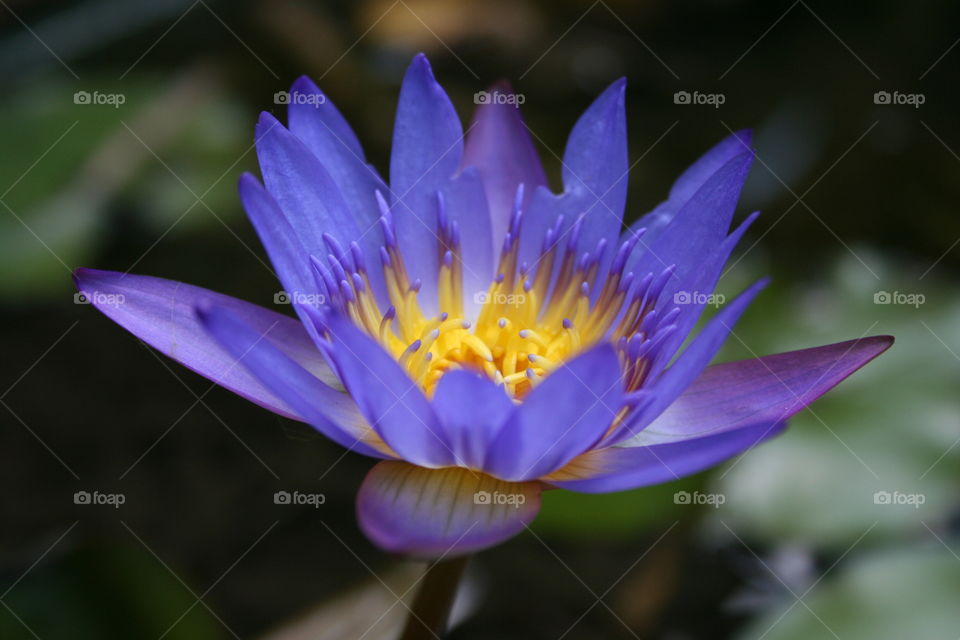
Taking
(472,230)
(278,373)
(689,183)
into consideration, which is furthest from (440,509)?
(689,183)

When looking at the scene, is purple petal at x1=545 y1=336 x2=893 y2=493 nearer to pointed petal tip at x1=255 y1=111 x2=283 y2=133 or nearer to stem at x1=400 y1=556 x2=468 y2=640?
stem at x1=400 y1=556 x2=468 y2=640

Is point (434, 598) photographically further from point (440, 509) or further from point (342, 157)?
point (342, 157)

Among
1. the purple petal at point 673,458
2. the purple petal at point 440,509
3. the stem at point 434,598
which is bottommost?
the stem at point 434,598

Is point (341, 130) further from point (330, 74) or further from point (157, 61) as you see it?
point (157, 61)

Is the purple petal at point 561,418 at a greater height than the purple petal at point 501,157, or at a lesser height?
lesser

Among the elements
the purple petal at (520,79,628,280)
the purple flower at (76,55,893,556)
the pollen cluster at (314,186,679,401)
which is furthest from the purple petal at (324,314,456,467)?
the purple petal at (520,79,628,280)

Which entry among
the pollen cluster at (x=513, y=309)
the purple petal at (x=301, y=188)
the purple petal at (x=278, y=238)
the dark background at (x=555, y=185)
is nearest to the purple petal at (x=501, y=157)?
the pollen cluster at (x=513, y=309)

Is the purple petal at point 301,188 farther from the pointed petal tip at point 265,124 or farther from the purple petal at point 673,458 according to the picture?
the purple petal at point 673,458
